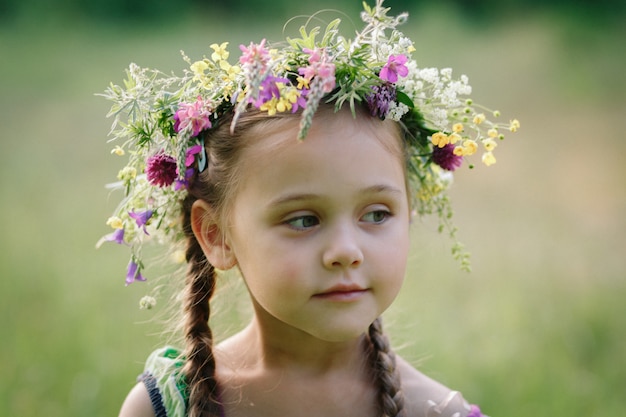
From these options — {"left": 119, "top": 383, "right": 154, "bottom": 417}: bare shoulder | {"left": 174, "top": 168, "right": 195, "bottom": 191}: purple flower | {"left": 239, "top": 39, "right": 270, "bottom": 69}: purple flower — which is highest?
{"left": 239, "top": 39, "right": 270, "bottom": 69}: purple flower

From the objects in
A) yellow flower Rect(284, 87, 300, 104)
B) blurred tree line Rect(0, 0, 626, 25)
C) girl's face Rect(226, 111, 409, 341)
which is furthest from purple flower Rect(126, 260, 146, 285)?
blurred tree line Rect(0, 0, 626, 25)

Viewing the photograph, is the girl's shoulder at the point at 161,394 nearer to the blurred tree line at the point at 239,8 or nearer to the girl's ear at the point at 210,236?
the girl's ear at the point at 210,236

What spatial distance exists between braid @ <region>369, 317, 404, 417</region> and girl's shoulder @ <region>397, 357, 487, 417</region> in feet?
0.24

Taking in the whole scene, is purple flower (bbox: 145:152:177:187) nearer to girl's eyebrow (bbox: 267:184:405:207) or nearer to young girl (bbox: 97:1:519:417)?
young girl (bbox: 97:1:519:417)

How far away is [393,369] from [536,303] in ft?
7.95

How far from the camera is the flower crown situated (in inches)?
99.3

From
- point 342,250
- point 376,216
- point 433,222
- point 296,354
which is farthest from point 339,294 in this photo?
point 433,222

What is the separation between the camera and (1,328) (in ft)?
15.6

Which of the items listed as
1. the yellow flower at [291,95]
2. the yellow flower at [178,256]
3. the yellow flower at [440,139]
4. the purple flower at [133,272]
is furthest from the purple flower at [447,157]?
the purple flower at [133,272]

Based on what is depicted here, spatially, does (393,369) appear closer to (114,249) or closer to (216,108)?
(216,108)

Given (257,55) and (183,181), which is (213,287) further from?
(257,55)

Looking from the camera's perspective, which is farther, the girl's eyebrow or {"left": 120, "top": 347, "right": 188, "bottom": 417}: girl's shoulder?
{"left": 120, "top": 347, "right": 188, "bottom": 417}: girl's shoulder

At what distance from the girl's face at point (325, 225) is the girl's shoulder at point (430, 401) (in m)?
0.41

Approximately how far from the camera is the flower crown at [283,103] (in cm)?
252
